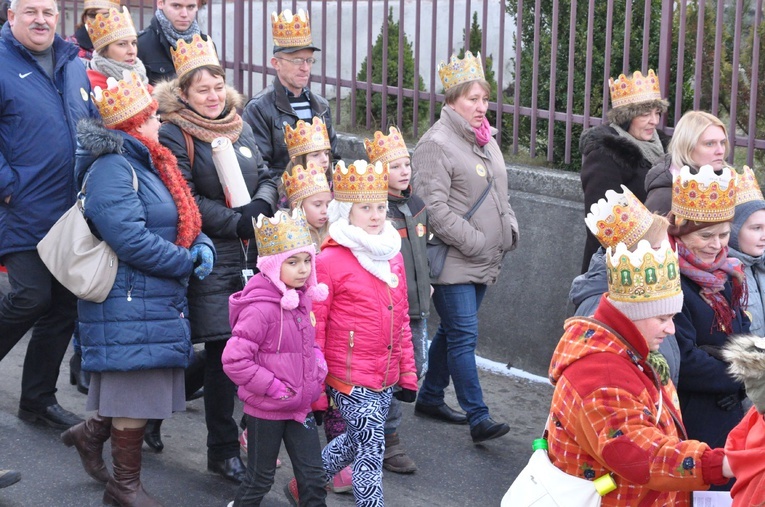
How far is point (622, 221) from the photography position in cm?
456

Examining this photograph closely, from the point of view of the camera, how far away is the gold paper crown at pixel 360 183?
17.7 ft

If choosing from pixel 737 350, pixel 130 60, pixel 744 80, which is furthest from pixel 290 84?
pixel 737 350

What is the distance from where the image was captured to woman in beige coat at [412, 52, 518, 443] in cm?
632

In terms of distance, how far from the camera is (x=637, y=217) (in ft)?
14.9

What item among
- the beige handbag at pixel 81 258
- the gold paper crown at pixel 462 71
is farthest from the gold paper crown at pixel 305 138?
the beige handbag at pixel 81 258

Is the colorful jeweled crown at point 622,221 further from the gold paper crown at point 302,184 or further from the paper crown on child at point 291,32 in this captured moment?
the paper crown on child at point 291,32

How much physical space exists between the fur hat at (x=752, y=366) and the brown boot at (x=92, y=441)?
3.00 metres

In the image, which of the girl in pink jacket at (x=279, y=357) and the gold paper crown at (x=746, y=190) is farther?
the gold paper crown at (x=746, y=190)

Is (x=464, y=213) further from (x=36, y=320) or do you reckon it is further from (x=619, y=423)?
(x=619, y=423)

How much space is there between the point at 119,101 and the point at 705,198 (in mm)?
2492

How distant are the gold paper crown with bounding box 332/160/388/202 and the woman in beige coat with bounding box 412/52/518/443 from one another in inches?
34.9

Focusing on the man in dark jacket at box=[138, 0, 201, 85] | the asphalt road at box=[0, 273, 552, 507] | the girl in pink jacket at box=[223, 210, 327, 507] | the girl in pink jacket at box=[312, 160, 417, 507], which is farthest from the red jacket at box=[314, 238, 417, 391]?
the man in dark jacket at box=[138, 0, 201, 85]

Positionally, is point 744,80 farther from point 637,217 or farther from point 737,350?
point 737,350

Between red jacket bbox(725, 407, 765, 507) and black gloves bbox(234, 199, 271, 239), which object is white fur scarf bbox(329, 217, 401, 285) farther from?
red jacket bbox(725, 407, 765, 507)
